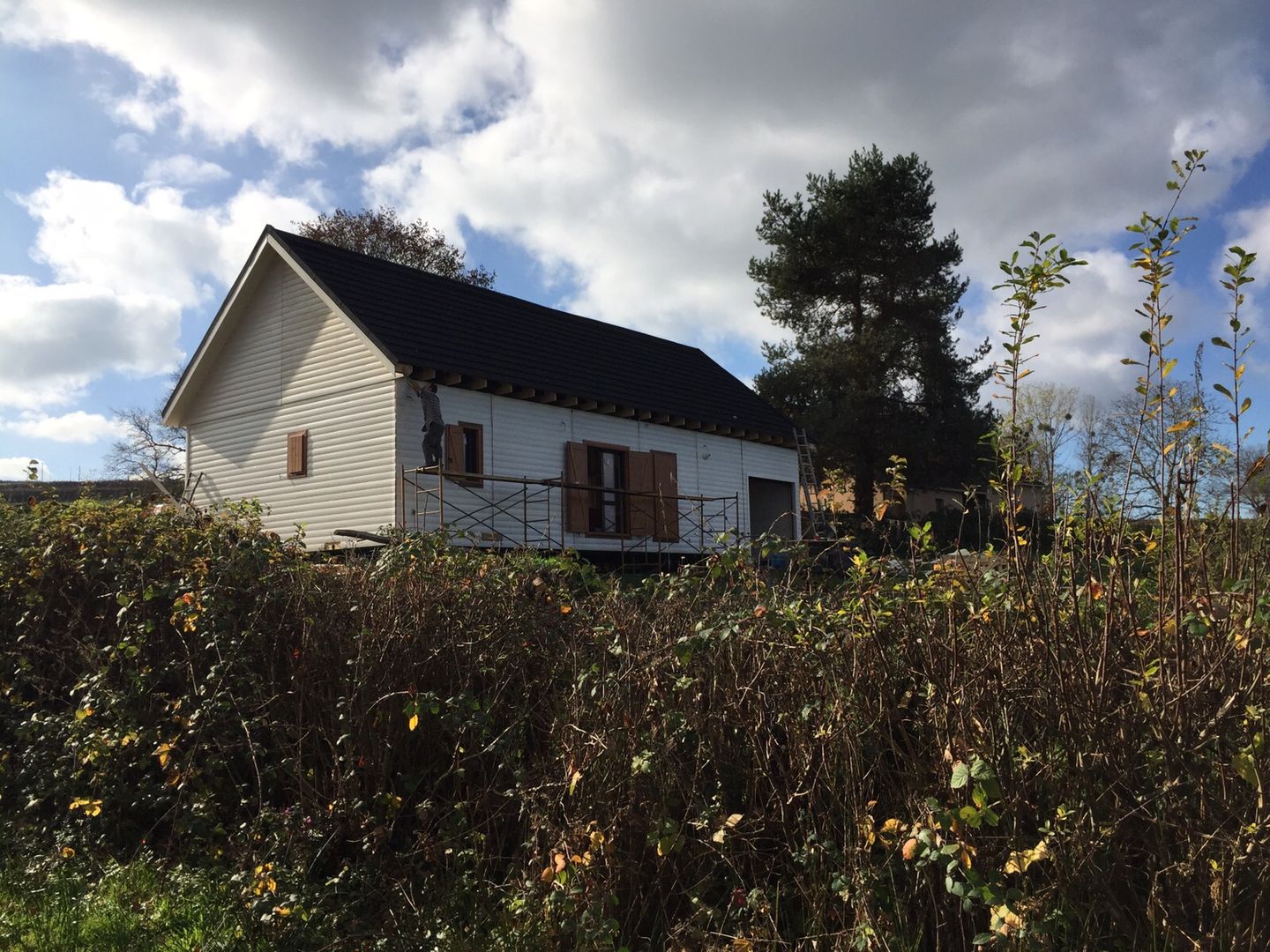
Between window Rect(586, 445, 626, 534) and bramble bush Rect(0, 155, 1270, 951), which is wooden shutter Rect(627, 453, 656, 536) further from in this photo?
bramble bush Rect(0, 155, 1270, 951)

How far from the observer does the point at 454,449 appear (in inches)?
673

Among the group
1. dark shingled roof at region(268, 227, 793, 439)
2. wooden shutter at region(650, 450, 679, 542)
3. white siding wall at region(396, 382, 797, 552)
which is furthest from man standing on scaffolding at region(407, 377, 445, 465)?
wooden shutter at region(650, 450, 679, 542)

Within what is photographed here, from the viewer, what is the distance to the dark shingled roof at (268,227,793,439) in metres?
18.0

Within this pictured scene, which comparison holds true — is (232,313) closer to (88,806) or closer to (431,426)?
(431,426)

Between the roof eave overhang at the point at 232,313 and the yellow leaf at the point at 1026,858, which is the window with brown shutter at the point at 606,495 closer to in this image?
the roof eave overhang at the point at 232,313

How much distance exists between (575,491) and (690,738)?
50.0ft

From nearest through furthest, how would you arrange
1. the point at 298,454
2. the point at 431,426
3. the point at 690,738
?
the point at 690,738 < the point at 431,426 < the point at 298,454

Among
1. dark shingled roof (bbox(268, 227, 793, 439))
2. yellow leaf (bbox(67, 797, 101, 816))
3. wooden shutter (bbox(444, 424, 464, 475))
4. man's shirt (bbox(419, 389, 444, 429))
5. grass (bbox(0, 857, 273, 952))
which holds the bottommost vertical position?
grass (bbox(0, 857, 273, 952))

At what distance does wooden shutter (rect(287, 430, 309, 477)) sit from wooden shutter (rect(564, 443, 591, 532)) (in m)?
4.62

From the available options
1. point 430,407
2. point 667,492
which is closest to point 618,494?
point 667,492

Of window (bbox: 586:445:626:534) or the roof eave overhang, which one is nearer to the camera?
the roof eave overhang

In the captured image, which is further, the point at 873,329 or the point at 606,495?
the point at 873,329

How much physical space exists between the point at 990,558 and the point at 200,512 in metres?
5.10

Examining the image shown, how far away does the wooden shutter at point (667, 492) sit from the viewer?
792 inches
